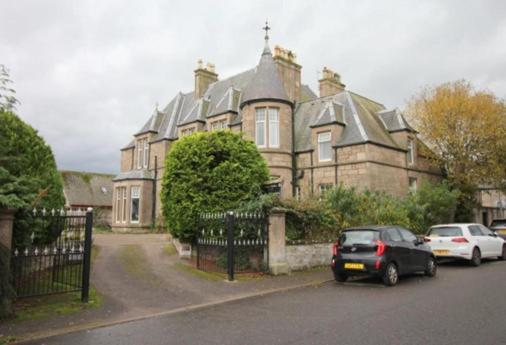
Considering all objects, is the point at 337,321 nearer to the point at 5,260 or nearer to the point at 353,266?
the point at 353,266

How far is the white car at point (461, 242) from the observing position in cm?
1548

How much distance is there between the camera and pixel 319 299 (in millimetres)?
9523

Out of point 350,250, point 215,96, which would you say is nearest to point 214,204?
point 350,250

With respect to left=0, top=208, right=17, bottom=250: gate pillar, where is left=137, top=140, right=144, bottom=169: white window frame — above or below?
above

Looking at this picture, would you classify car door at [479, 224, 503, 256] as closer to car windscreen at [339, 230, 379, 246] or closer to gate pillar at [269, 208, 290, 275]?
car windscreen at [339, 230, 379, 246]

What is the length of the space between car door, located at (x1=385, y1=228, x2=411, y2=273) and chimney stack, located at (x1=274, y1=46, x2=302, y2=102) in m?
18.4

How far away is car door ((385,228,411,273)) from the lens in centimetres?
1155

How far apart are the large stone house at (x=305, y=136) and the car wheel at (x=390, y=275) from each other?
34.5 ft

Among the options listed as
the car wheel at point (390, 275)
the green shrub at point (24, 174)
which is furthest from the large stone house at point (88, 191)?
the car wheel at point (390, 275)

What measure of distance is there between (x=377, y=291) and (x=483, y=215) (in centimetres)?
3445

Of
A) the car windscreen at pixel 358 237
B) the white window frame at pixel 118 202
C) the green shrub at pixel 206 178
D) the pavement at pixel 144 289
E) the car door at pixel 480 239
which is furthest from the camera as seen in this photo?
Result: the white window frame at pixel 118 202

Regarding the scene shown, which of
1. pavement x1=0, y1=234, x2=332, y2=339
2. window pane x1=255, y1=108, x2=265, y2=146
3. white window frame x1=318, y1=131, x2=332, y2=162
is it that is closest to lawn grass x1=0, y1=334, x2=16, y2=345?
pavement x1=0, y1=234, x2=332, y2=339

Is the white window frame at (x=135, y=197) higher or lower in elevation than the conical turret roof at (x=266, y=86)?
lower

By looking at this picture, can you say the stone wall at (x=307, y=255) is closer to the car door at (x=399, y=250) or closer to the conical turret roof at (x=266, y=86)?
the car door at (x=399, y=250)
